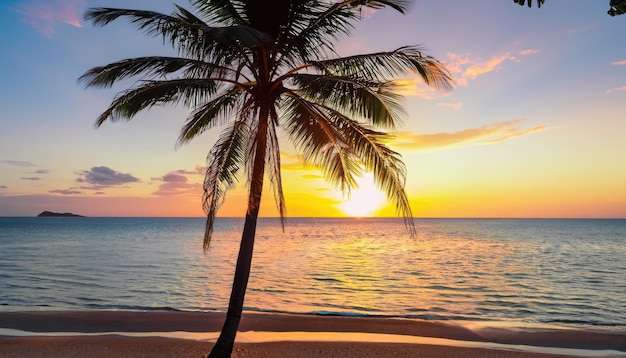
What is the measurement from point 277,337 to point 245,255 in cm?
454

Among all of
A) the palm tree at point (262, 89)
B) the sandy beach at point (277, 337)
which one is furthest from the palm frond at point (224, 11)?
the sandy beach at point (277, 337)

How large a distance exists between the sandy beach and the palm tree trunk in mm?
1465

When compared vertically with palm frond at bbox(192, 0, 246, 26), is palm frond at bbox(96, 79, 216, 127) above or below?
below

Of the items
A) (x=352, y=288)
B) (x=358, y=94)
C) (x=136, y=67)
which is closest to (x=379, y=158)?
(x=358, y=94)

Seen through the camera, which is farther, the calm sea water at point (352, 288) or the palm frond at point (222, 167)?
the calm sea water at point (352, 288)

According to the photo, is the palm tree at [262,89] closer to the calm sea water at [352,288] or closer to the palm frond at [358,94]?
the palm frond at [358,94]

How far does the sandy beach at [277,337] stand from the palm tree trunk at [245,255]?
1465 millimetres

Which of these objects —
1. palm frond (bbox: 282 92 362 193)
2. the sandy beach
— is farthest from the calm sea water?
palm frond (bbox: 282 92 362 193)

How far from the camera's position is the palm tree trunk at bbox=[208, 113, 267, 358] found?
8.59m

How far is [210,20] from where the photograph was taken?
9555mm

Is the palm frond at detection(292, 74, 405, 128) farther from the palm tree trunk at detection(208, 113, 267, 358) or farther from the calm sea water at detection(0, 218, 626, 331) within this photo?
the calm sea water at detection(0, 218, 626, 331)

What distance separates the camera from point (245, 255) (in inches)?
338

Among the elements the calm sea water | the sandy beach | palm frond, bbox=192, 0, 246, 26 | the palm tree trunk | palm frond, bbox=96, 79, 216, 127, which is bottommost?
the calm sea water

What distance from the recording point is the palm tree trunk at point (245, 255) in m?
8.59
